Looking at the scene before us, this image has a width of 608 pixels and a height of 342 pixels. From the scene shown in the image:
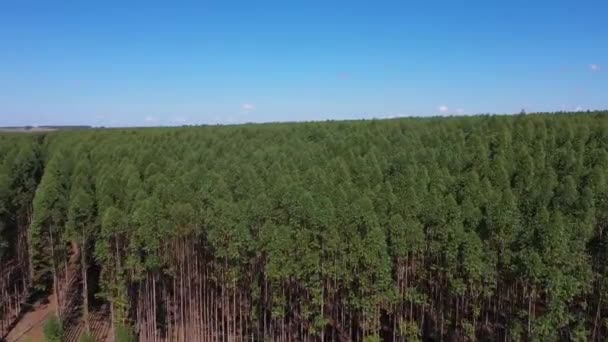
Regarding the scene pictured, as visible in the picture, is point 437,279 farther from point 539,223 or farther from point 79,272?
point 79,272

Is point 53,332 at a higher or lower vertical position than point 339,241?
lower

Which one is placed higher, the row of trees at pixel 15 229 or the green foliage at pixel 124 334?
the row of trees at pixel 15 229

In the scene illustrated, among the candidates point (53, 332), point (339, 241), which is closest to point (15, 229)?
point (53, 332)

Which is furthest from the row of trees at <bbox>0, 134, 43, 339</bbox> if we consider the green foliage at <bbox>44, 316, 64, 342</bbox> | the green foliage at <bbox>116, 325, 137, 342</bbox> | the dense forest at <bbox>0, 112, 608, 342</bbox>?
the green foliage at <bbox>116, 325, 137, 342</bbox>

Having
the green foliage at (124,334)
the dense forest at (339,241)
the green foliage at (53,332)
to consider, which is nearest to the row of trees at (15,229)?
the dense forest at (339,241)

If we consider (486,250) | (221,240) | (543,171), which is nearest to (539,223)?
(486,250)

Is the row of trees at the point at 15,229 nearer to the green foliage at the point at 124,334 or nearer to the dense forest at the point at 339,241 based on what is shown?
the dense forest at the point at 339,241

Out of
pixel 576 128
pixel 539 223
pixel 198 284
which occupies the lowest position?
pixel 198 284

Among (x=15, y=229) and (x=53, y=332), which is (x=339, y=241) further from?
(x=15, y=229)
